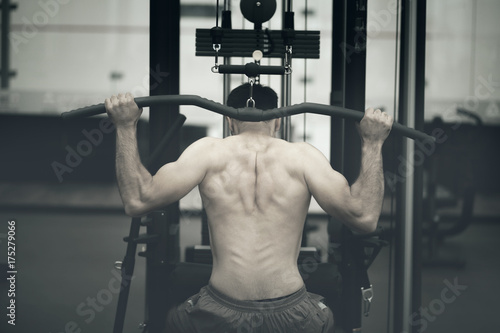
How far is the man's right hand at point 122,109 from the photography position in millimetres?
1863

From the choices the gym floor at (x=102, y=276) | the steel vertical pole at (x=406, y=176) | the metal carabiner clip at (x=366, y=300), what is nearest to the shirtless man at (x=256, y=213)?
the metal carabiner clip at (x=366, y=300)

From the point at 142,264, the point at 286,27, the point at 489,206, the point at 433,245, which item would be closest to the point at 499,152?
the point at 489,206

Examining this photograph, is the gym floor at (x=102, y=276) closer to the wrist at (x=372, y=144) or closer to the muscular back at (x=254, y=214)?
the muscular back at (x=254, y=214)

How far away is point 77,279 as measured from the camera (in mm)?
4832

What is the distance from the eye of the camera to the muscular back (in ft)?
6.81

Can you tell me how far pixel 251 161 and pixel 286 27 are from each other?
0.51 metres

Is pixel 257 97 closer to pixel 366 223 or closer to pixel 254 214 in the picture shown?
pixel 254 214

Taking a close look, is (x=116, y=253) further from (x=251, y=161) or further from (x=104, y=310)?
(x=251, y=161)

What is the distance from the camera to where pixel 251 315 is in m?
2.04

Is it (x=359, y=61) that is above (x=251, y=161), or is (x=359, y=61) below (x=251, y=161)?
above

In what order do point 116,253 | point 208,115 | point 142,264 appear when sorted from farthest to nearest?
1. point 116,253
2. point 142,264
3. point 208,115

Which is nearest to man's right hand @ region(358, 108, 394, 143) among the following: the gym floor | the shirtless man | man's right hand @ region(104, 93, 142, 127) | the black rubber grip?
the shirtless man

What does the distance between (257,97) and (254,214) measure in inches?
16.6

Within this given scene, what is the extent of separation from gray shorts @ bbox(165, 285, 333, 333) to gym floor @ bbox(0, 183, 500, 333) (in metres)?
1.11
